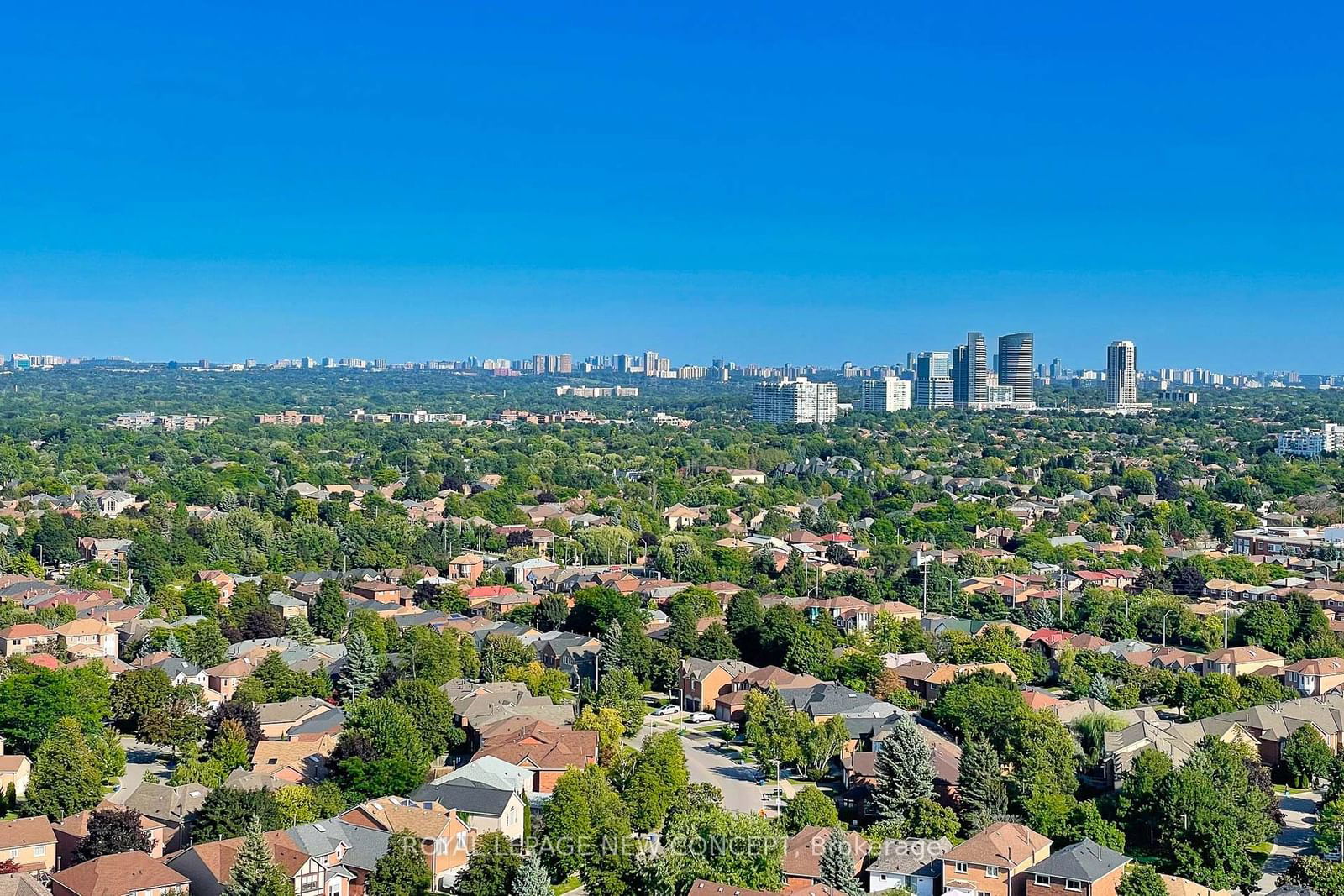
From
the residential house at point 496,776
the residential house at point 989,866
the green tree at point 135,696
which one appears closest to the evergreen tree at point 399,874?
the residential house at point 496,776

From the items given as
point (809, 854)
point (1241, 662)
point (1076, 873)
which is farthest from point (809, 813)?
point (1241, 662)

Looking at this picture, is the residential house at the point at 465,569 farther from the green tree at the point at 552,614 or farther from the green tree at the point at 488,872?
the green tree at the point at 488,872

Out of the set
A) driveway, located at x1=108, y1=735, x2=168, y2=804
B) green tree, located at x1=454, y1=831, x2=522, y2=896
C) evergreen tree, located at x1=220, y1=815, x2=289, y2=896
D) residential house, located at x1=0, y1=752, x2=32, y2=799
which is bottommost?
driveway, located at x1=108, y1=735, x2=168, y2=804

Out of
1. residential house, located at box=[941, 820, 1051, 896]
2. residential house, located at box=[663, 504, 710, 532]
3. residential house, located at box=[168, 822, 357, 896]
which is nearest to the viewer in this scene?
residential house, located at box=[168, 822, 357, 896]

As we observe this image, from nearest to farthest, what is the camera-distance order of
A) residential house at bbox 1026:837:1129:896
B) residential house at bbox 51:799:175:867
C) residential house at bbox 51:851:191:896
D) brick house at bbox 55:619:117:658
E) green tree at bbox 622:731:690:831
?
residential house at bbox 51:851:191:896, residential house at bbox 1026:837:1129:896, residential house at bbox 51:799:175:867, green tree at bbox 622:731:690:831, brick house at bbox 55:619:117:658

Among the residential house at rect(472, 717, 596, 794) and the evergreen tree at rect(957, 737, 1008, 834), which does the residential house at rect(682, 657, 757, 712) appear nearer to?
the residential house at rect(472, 717, 596, 794)

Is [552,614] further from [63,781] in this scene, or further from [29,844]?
[29,844]

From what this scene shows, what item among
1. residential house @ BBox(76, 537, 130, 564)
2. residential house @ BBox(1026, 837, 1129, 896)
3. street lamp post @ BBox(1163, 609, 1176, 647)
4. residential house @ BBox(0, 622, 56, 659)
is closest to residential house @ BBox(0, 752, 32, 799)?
residential house @ BBox(0, 622, 56, 659)
